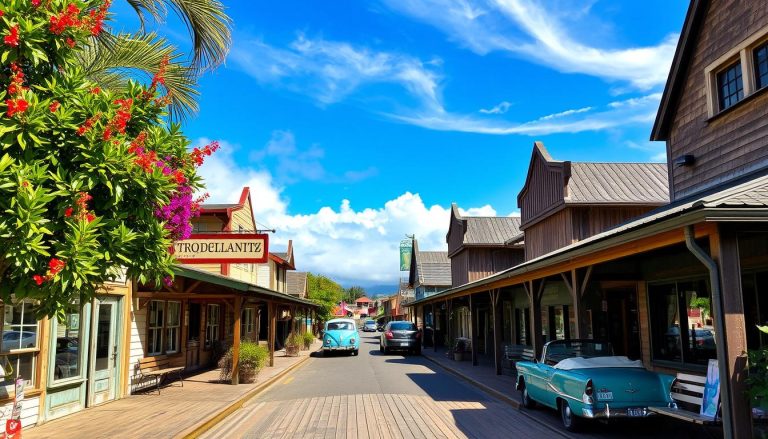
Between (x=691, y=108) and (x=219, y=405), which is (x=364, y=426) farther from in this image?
(x=691, y=108)

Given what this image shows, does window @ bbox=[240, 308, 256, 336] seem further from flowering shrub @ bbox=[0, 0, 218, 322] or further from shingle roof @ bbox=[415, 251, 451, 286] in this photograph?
flowering shrub @ bbox=[0, 0, 218, 322]

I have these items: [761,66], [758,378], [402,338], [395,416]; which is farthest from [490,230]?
[758,378]

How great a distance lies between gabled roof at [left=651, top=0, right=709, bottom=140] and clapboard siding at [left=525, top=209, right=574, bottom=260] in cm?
670

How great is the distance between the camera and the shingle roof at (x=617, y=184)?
20234mm

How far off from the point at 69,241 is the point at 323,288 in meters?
61.4

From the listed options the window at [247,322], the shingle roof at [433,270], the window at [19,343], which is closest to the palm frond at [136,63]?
the window at [19,343]

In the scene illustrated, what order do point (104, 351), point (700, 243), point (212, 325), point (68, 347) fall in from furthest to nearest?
point (212, 325), point (104, 351), point (68, 347), point (700, 243)

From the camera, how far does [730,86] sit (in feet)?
38.2

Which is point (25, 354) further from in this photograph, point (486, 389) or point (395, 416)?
point (486, 389)

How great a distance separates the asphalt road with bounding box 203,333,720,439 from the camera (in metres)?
9.05

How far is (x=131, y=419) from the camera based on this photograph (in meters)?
10.3

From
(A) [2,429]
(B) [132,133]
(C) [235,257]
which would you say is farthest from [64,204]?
(C) [235,257]

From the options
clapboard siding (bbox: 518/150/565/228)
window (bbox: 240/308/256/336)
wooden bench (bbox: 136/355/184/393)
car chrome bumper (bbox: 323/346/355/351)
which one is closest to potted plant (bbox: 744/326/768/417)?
wooden bench (bbox: 136/355/184/393)

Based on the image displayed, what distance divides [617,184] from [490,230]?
44.3 feet
